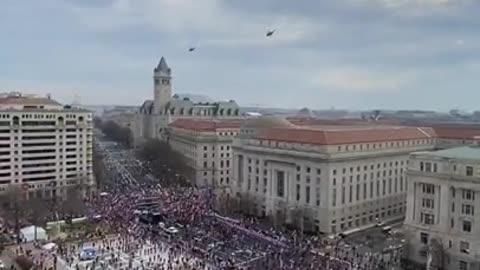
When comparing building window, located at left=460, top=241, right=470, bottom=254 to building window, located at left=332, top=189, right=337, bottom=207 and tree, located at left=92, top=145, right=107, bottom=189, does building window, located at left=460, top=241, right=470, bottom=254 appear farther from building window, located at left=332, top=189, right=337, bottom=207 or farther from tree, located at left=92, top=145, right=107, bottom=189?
tree, located at left=92, top=145, right=107, bottom=189

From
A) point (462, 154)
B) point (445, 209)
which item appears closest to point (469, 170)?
point (462, 154)

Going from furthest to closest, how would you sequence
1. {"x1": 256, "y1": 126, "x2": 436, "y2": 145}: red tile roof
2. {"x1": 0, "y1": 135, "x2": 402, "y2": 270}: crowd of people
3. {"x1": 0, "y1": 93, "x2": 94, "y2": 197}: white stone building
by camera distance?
{"x1": 0, "y1": 93, "x2": 94, "y2": 197}: white stone building
{"x1": 256, "y1": 126, "x2": 436, "y2": 145}: red tile roof
{"x1": 0, "y1": 135, "x2": 402, "y2": 270}: crowd of people

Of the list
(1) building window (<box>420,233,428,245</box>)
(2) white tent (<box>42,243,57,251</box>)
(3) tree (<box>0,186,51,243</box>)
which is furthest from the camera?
(3) tree (<box>0,186,51,243</box>)

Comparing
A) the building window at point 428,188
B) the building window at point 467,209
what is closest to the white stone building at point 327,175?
the building window at point 428,188

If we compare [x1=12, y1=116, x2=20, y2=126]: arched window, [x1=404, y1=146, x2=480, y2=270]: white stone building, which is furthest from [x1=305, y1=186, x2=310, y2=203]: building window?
[x1=12, y1=116, x2=20, y2=126]: arched window

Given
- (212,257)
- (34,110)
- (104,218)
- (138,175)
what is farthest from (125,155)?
(212,257)

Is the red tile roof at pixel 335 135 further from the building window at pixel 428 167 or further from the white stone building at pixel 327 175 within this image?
the building window at pixel 428 167

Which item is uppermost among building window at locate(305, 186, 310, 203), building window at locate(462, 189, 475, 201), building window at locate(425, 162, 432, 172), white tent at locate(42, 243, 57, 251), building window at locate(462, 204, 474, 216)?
building window at locate(425, 162, 432, 172)
